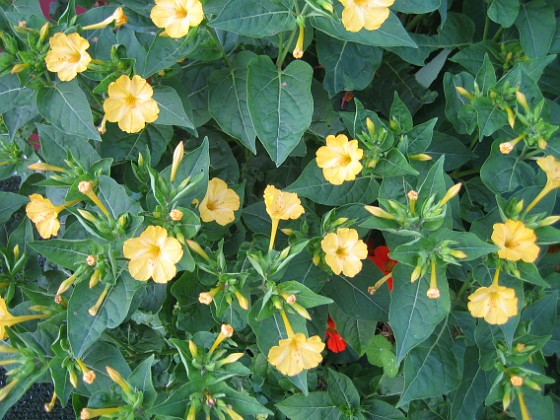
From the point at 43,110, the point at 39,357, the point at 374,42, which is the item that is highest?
the point at 374,42

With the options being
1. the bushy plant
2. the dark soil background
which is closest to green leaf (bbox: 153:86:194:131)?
the bushy plant

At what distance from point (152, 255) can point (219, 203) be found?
26 centimetres

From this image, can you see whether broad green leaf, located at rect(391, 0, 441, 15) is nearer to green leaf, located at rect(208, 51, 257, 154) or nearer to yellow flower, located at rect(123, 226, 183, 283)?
green leaf, located at rect(208, 51, 257, 154)

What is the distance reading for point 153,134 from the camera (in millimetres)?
1337

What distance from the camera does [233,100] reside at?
129 centimetres

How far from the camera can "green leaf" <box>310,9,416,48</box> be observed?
1153 mm

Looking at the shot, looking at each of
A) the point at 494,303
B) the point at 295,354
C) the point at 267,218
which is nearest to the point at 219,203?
the point at 267,218

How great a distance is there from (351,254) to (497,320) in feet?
0.95

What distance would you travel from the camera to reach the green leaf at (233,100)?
127 centimetres

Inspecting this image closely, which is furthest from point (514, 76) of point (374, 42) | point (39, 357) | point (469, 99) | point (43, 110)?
point (39, 357)

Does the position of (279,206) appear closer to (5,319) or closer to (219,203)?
(219,203)

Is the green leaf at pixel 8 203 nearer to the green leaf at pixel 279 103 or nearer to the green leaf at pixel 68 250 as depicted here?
the green leaf at pixel 68 250

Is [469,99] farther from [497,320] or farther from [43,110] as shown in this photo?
[43,110]

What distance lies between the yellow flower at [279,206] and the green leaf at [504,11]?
25.8 inches
